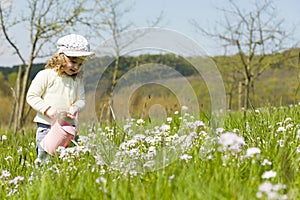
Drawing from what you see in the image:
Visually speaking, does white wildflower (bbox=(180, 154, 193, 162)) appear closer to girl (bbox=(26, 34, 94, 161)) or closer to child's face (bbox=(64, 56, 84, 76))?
girl (bbox=(26, 34, 94, 161))

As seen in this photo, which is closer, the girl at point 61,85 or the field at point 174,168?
the field at point 174,168

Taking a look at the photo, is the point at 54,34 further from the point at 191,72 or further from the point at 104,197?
the point at 104,197

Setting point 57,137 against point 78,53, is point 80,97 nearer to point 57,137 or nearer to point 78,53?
point 78,53

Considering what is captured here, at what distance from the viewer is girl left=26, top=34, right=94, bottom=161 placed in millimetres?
4691

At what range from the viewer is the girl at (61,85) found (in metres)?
4.69

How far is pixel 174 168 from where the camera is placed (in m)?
2.79

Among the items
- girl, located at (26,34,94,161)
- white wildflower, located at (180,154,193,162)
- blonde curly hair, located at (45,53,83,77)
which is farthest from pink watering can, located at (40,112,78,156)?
white wildflower, located at (180,154,193,162)

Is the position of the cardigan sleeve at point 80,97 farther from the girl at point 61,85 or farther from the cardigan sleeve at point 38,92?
the cardigan sleeve at point 38,92

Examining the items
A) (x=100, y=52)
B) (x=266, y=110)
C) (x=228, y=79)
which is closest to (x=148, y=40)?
(x=100, y=52)

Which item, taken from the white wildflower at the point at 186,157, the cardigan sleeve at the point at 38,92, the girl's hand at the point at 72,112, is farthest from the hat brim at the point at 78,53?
the white wildflower at the point at 186,157

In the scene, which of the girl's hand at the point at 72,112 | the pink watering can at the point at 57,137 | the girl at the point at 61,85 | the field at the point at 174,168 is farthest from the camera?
the girl at the point at 61,85

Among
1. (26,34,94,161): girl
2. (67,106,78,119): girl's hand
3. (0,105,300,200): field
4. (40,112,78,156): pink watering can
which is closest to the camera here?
(0,105,300,200): field

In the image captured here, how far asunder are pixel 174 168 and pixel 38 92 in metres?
2.42

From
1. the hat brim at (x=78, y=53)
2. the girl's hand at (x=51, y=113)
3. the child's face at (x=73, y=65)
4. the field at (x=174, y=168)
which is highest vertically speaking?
the hat brim at (x=78, y=53)
